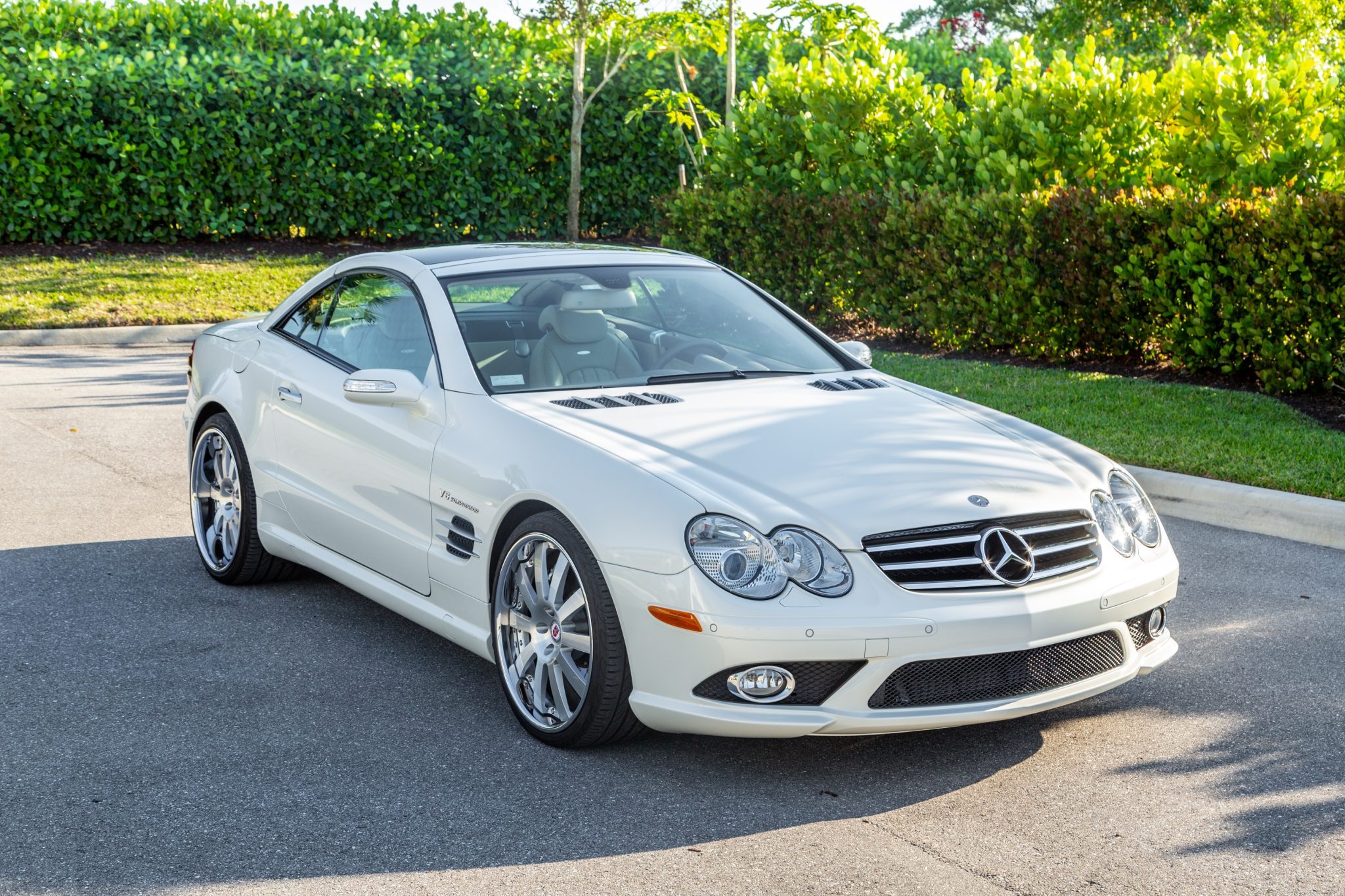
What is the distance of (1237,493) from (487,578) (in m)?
4.49

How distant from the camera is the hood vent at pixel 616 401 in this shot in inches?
199

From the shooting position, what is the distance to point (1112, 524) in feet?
15.2

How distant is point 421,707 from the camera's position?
16.1 feet

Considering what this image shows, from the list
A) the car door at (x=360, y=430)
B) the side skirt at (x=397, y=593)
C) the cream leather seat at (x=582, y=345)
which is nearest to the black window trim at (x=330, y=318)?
the car door at (x=360, y=430)

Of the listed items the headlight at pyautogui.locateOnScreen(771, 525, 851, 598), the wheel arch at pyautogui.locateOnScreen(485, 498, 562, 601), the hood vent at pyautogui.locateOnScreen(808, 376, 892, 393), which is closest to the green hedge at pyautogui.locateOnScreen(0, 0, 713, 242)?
the hood vent at pyautogui.locateOnScreen(808, 376, 892, 393)

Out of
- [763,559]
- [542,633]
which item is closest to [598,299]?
[542,633]

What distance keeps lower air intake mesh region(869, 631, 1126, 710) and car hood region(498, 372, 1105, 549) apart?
40 centimetres

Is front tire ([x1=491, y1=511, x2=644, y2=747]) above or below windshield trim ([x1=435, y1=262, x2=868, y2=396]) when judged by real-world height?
below

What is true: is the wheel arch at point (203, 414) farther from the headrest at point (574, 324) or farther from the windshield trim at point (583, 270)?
the headrest at point (574, 324)

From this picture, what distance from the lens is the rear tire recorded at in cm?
624

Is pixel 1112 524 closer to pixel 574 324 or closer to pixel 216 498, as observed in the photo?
pixel 574 324

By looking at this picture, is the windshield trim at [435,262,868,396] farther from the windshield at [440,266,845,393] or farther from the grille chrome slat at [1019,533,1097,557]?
the grille chrome slat at [1019,533,1097,557]

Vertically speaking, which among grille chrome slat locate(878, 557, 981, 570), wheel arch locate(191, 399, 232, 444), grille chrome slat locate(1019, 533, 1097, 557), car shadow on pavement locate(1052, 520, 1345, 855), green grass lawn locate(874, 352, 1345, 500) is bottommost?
green grass lawn locate(874, 352, 1345, 500)

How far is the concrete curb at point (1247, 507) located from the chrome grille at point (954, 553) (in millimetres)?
3383
